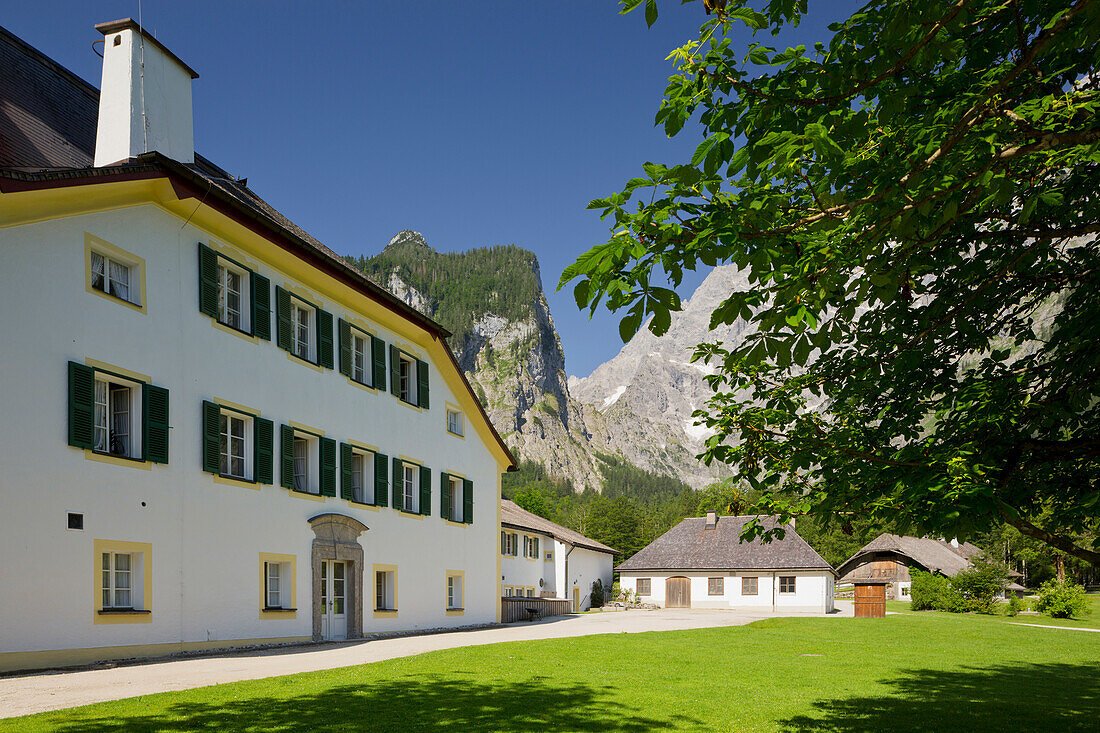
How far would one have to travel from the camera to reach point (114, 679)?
38.7 ft

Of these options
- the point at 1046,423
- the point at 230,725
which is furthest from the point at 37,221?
the point at 1046,423

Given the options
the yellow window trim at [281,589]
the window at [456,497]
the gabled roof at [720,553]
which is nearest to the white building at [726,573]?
the gabled roof at [720,553]

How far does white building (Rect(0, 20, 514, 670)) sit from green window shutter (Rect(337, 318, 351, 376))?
0.05 meters

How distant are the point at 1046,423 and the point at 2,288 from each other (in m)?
13.7

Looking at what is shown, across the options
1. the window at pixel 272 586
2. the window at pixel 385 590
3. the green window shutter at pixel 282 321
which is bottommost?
the window at pixel 385 590

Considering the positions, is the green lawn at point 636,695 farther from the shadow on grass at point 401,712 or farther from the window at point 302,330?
the window at point 302,330

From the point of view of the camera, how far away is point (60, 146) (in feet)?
54.3

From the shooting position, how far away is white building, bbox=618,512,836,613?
57.1 meters

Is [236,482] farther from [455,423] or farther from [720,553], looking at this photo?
[720,553]

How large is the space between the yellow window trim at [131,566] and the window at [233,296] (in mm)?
5006

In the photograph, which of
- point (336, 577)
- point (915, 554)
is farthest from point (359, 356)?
point (915, 554)

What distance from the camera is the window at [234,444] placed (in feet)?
58.6

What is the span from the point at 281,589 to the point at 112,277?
7.71 meters

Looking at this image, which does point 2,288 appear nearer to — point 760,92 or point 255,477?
point 255,477
